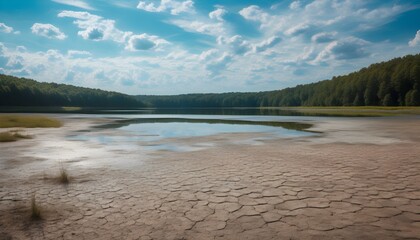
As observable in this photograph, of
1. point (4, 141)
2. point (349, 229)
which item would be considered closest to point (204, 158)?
point (349, 229)

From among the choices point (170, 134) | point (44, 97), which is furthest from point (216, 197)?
point (44, 97)

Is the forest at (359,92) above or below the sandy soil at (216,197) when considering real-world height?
above

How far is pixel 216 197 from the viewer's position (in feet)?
23.0

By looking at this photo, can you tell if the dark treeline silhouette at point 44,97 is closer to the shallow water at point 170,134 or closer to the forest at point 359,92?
the forest at point 359,92

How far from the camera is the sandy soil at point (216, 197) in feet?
16.8

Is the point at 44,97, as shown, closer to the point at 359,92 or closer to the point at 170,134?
the point at 170,134

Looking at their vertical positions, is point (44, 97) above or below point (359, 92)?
below

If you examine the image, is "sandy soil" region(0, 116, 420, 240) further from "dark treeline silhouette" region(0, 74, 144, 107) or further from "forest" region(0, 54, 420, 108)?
"dark treeline silhouette" region(0, 74, 144, 107)

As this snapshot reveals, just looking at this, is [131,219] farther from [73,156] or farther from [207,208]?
[73,156]

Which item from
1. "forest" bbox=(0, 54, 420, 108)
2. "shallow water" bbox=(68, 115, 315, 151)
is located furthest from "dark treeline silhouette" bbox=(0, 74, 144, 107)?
"shallow water" bbox=(68, 115, 315, 151)

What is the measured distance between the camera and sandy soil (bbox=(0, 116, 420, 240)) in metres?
5.12

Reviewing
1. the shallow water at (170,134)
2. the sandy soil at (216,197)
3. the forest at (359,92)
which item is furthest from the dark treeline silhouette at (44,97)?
the sandy soil at (216,197)

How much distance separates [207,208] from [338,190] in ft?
12.0

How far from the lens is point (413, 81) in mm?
94375
